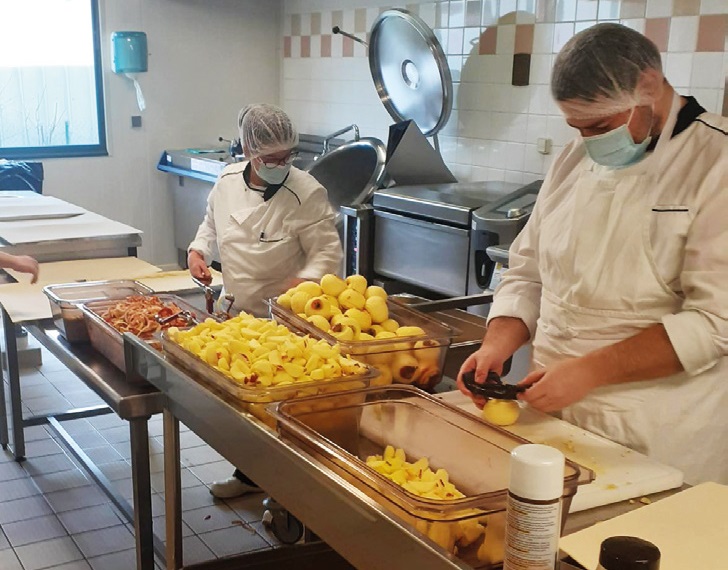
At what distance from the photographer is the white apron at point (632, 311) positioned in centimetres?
156

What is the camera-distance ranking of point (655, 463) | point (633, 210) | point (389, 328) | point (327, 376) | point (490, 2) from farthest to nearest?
1. point (490, 2)
2. point (389, 328)
3. point (633, 210)
4. point (327, 376)
5. point (655, 463)

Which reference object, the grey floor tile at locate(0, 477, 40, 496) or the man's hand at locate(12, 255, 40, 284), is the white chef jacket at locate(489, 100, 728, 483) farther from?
the grey floor tile at locate(0, 477, 40, 496)

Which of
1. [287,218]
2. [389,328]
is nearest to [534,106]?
[287,218]

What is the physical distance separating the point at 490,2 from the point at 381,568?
3.46m

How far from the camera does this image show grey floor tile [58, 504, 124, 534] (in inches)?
111

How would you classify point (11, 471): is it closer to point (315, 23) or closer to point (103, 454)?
point (103, 454)

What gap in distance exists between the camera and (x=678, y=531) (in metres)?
1.11

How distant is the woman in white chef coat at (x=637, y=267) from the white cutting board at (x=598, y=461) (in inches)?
1.7

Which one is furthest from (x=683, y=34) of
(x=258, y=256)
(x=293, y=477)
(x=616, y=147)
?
(x=293, y=477)

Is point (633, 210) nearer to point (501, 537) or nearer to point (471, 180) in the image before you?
point (501, 537)

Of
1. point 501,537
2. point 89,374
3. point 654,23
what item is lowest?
point 89,374

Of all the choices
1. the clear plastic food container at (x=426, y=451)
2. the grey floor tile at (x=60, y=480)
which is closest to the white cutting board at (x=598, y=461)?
the clear plastic food container at (x=426, y=451)

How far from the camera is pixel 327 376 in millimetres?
1467

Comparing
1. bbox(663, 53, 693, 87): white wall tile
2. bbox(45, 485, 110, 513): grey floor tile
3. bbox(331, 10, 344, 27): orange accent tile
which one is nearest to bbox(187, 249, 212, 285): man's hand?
bbox(45, 485, 110, 513): grey floor tile
